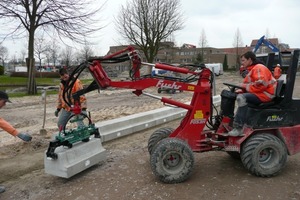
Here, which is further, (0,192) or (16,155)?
(16,155)

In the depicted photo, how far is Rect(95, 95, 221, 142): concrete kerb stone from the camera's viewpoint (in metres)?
7.49

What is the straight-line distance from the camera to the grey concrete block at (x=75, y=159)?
5000 millimetres

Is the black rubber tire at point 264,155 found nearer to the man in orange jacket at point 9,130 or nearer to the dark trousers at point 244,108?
the dark trousers at point 244,108

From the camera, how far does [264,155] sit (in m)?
5.08

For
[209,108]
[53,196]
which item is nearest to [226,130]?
[209,108]

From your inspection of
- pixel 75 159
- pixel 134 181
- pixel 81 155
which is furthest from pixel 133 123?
pixel 134 181

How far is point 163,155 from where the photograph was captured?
4.82 metres

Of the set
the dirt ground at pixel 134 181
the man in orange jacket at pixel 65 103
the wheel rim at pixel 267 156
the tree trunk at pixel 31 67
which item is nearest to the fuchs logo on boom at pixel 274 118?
the wheel rim at pixel 267 156

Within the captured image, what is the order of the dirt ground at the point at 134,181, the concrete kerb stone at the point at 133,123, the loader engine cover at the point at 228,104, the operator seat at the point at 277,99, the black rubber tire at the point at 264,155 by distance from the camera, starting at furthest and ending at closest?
the concrete kerb stone at the point at 133,123 → the loader engine cover at the point at 228,104 → the operator seat at the point at 277,99 → the black rubber tire at the point at 264,155 → the dirt ground at the point at 134,181

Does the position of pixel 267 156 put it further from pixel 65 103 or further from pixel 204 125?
pixel 65 103

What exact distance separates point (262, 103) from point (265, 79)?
1.34 ft

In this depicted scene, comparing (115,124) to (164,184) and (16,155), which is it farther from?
(164,184)

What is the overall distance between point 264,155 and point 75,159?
10.1 feet

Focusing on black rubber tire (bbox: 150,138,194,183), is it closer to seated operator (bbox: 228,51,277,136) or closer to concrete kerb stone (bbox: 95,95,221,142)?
seated operator (bbox: 228,51,277,136)
